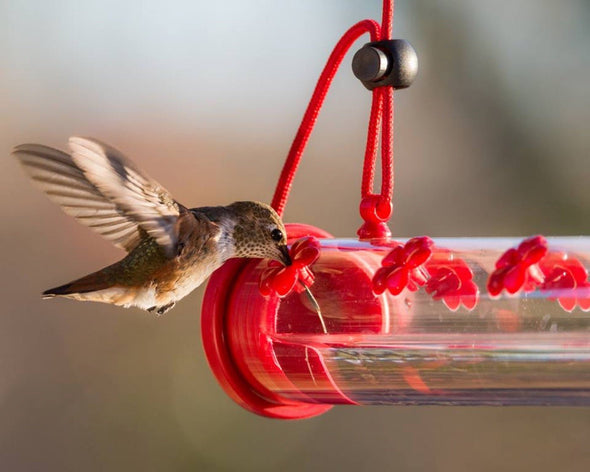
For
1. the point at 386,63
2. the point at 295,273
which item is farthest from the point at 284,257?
the point at 386,63

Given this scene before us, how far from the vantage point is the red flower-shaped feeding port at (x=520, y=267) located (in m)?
1.81

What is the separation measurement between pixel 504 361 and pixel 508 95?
4.10 meters

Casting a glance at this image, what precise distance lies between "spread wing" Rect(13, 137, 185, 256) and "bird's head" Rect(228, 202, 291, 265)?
13 centimetres

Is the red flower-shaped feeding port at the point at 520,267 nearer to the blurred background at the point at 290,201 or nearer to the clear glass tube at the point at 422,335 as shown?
the clear glass tube at the point at 422,335

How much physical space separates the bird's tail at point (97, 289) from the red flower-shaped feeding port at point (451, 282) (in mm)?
635

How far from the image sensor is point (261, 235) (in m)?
2.06

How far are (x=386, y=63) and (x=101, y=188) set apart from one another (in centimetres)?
58

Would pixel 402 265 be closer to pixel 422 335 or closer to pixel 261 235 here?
pixel 422 335

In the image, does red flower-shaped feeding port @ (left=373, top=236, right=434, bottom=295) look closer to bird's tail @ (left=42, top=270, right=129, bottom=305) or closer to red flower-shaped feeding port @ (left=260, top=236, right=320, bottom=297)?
red flower-shaped feeding port @ (left=260, top=236, right=320, bottom=297)

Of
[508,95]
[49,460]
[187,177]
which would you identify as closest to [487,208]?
[508,95]

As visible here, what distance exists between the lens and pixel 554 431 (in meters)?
5.31

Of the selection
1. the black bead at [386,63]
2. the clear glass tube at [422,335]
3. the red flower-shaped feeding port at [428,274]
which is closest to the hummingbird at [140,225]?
the clear glass tube at [422,335]

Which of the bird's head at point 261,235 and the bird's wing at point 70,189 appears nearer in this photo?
the bird's wing at point 70,189

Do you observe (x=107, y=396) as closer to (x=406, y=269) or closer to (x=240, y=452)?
(x=240, y=452)
